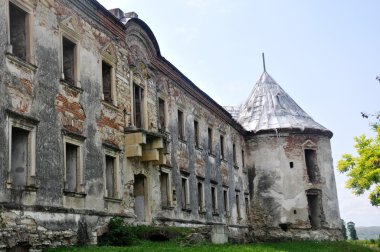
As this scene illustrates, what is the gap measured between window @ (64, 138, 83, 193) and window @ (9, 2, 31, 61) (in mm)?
2575

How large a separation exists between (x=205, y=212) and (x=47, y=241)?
38.9 feet

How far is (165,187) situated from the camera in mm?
19625

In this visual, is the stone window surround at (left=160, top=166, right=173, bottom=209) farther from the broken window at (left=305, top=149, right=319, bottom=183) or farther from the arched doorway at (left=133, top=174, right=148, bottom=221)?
the broken window at (left=305, top=149, right=319, bottom=183)

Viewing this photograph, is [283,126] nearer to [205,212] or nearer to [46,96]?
[205,212]

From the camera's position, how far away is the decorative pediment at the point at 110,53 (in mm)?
16222

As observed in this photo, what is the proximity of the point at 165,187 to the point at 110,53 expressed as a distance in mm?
5761

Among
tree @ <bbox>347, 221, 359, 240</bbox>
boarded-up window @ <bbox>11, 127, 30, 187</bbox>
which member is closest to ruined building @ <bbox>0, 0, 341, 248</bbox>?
boarded-up window @ <bbox>11, 127, 30, 187</bbox>

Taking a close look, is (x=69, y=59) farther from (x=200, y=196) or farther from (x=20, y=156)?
(x=200, y=196)

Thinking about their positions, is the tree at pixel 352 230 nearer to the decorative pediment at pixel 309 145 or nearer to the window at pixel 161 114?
the decorative pediment at pixel 309 145

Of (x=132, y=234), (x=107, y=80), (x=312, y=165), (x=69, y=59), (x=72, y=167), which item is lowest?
(x=132, y=234)

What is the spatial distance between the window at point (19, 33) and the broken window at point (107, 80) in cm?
379

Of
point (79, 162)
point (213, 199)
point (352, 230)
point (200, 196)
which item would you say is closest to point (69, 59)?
point (79, 162)

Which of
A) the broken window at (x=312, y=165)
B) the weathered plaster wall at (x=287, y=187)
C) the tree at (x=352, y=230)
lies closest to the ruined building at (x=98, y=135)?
the weathered plaster wall at (x=287, y=187)

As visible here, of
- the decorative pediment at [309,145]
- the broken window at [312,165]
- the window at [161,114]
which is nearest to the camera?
the window at [161,114]
